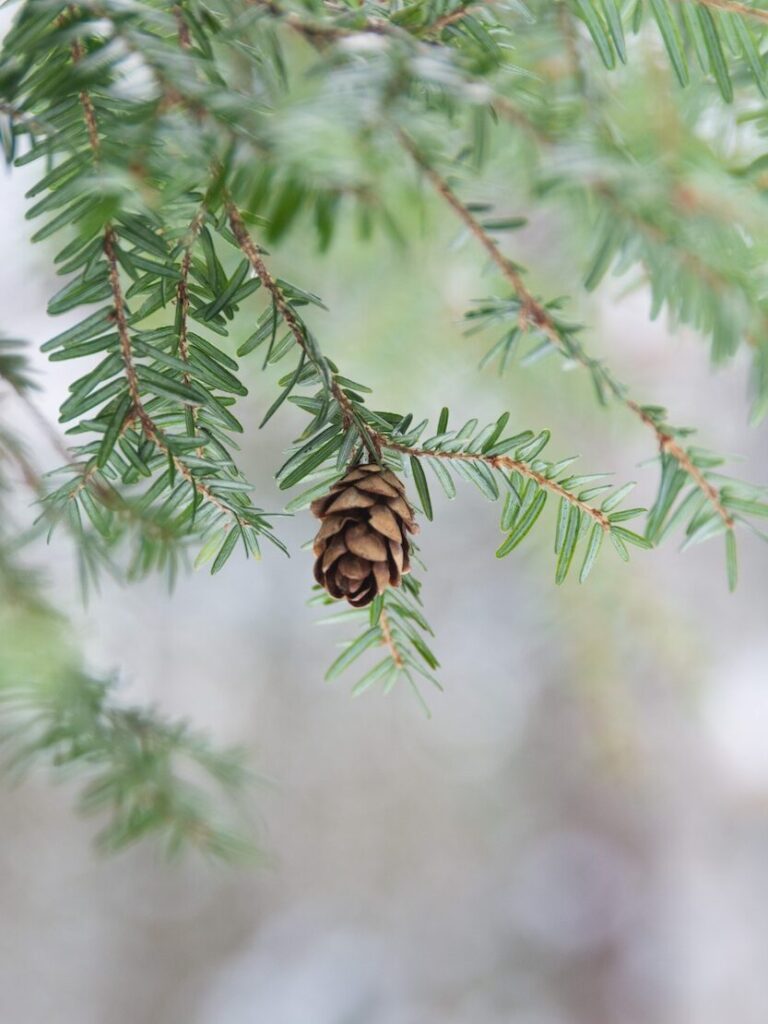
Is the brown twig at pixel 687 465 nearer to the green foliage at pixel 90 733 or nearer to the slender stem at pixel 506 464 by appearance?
the slender stem at pixel 506 464

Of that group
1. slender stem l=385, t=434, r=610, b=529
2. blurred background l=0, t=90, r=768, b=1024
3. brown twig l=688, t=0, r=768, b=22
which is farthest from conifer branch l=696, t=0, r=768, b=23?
blurred background l=0, t=90, r=768, b=1024

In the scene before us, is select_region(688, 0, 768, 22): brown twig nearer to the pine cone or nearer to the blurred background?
the pine cone

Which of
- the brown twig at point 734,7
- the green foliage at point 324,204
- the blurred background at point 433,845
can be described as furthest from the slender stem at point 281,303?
the blurred background at point 433,845

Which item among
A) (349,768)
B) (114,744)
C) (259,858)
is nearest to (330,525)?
(114,744)

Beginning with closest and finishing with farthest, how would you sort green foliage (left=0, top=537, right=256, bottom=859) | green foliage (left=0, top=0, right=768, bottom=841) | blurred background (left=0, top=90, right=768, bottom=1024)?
1. green foliage (left=0, top=0, right=768, bottom=841)
2. green foliage (left=0, top=537, right=256, bottom=859)
3. blurred background (left=0, top=90, right=768, bottom=1024)

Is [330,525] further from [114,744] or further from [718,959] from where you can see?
[718,959]

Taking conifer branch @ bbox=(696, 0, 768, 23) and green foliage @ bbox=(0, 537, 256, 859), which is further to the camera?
green foliage @ bbox=(0, 537, 256, 859)
